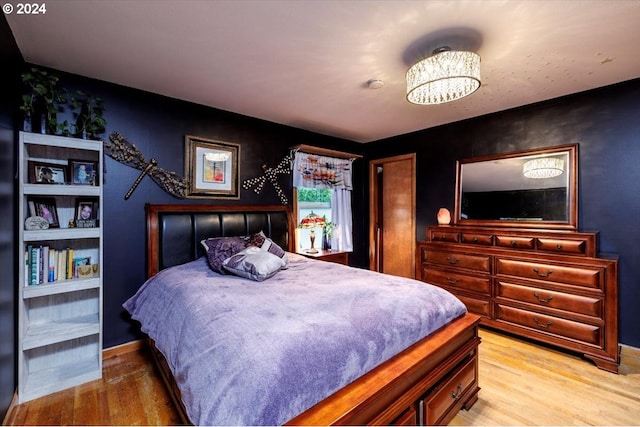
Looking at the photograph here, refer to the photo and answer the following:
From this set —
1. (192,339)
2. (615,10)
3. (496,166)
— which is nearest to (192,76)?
(192,339)

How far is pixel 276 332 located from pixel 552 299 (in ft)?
8.84

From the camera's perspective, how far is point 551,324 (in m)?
2.62

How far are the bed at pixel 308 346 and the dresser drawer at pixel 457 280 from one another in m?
1.21

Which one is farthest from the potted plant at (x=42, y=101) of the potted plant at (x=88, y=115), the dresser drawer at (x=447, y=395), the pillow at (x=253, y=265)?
the dresser drawer at (x=447, y=395)

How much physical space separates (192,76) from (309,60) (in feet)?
3.39

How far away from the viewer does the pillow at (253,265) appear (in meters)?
2.27

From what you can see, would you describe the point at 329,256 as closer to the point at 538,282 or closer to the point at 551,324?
the point at 538,282

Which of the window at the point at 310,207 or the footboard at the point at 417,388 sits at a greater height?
the window at the point at 310,207

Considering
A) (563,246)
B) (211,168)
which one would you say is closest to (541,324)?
(563,246)

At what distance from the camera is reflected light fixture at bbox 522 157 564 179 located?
2.92 meters

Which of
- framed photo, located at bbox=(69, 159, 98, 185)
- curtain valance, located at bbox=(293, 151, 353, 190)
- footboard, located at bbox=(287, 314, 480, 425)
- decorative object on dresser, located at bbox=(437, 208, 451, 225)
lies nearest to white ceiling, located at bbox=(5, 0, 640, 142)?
framed photo, located at bbox=(69, 159, 98, 185)

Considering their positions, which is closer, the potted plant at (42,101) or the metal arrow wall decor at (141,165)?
the potted plant at (42,101)

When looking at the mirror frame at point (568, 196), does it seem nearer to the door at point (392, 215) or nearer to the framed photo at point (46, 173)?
the door at point (392, 215)

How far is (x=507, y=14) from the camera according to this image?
1.65 metres
